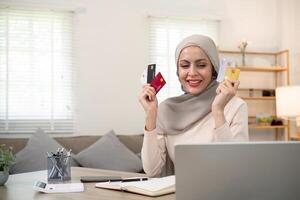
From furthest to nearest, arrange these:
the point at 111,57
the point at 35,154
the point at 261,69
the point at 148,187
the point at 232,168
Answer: the point at 261,69 → the point at 111,57 → the point at 35,154 → the point at 148,187 → the point at 232,168

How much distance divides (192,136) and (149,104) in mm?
265

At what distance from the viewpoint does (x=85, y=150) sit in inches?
135

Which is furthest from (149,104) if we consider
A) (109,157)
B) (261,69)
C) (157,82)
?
(261,69)

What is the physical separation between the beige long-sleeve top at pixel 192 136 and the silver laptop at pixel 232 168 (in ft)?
2.52

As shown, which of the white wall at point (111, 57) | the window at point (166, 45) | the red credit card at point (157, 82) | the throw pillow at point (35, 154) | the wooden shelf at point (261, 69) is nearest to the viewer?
the red credit card at point (157, 82)

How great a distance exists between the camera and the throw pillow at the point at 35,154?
3.10 meters

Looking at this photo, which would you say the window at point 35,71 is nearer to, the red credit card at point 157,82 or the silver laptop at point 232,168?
the red credit card at point 157,82

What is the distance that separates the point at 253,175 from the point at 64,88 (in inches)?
128

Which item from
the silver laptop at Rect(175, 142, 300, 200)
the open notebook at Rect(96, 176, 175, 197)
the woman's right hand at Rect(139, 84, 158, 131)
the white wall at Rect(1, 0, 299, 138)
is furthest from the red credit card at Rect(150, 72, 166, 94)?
the white wall at Rect(1, 0, 299, 138)

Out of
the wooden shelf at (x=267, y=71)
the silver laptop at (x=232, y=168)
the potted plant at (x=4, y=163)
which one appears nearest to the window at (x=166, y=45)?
the wooden shelf at (x=267, y=71)

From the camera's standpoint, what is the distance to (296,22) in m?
4.62

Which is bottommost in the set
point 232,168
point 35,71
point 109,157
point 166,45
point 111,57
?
point 109,157

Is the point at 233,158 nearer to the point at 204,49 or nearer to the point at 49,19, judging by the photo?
the point at 204,49

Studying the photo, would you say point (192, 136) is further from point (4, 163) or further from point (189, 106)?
point (4, 163)
